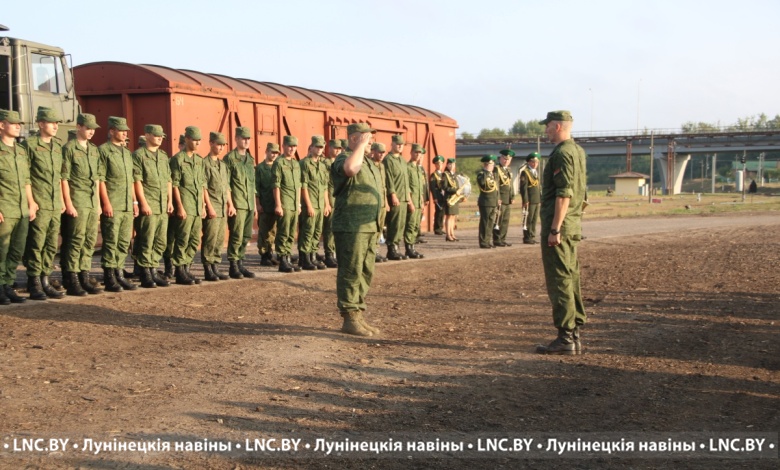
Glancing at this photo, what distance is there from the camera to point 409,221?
52.5 ft

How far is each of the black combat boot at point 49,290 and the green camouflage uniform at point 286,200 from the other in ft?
12.7

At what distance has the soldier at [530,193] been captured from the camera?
Answer: 19312mm

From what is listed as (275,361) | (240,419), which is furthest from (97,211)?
(240,419)

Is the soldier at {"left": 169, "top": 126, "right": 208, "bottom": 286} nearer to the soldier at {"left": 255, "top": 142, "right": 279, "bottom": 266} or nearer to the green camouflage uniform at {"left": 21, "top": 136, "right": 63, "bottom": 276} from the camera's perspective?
the green camouflage uniform at {"left": 21, "top": 136, "right": 63, "bottom": 276}

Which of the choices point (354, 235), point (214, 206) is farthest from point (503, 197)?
point (354, 235)

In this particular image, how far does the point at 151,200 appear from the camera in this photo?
11086 mm

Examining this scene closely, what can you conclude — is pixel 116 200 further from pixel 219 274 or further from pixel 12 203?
pixel 219 274

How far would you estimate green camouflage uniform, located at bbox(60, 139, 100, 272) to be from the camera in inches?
403

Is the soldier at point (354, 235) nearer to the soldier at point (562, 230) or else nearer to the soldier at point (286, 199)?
the soldier at point (562, 230)

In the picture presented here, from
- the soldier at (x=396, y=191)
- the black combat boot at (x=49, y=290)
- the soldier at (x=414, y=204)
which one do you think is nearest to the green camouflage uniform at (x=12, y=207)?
the black combat boot at (x=49, y=290)

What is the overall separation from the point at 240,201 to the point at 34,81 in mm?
3697

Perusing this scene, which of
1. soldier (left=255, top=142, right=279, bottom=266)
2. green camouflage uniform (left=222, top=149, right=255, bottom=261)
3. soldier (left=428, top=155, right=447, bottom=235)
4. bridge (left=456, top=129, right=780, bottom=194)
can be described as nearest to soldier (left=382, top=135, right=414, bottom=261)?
soldier (left=255, top=142, right=279, bottom=266)

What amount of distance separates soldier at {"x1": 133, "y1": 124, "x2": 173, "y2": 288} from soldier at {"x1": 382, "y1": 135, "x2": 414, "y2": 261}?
4.22 meters

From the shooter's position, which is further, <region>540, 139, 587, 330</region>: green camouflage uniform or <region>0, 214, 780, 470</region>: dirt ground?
<region>540, 139, 587, 330</region>: green camouflage uniform
